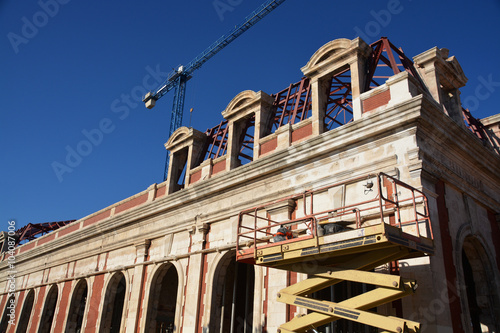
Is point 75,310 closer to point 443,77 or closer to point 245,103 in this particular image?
point 245,103

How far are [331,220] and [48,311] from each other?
809 inches

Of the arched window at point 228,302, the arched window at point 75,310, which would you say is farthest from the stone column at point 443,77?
the arched window at point 75,310

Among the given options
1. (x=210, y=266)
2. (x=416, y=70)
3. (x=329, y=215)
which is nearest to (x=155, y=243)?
(x=210, y=266)

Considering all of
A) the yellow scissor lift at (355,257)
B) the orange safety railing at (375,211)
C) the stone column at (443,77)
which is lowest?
the yellow scissor lift at (355,257)

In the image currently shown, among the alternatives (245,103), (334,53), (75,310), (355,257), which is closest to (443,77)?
(334,53)

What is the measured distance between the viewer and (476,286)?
40.1ft

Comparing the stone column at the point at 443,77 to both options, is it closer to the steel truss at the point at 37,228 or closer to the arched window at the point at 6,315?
the arched window at the point at 6,315

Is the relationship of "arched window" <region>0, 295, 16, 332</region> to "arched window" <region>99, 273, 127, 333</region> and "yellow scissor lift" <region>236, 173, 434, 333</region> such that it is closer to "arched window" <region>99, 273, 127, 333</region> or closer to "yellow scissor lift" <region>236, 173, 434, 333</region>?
"arched window" <region>99, 273, 127, 333</region>

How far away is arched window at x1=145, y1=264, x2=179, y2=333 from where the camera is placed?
16875 millimetres

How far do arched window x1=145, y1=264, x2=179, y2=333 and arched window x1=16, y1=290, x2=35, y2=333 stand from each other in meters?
14.3

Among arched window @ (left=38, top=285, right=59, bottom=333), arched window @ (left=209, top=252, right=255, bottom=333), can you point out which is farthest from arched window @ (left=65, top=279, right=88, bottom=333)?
arched window @ (left=209, top=252, right=255, bottom=333)

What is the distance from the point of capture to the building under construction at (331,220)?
8.81 meters

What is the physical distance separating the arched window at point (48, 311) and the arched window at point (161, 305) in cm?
997

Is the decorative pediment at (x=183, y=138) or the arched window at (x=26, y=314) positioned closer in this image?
the decorative pediment at (x=183, y=138)
